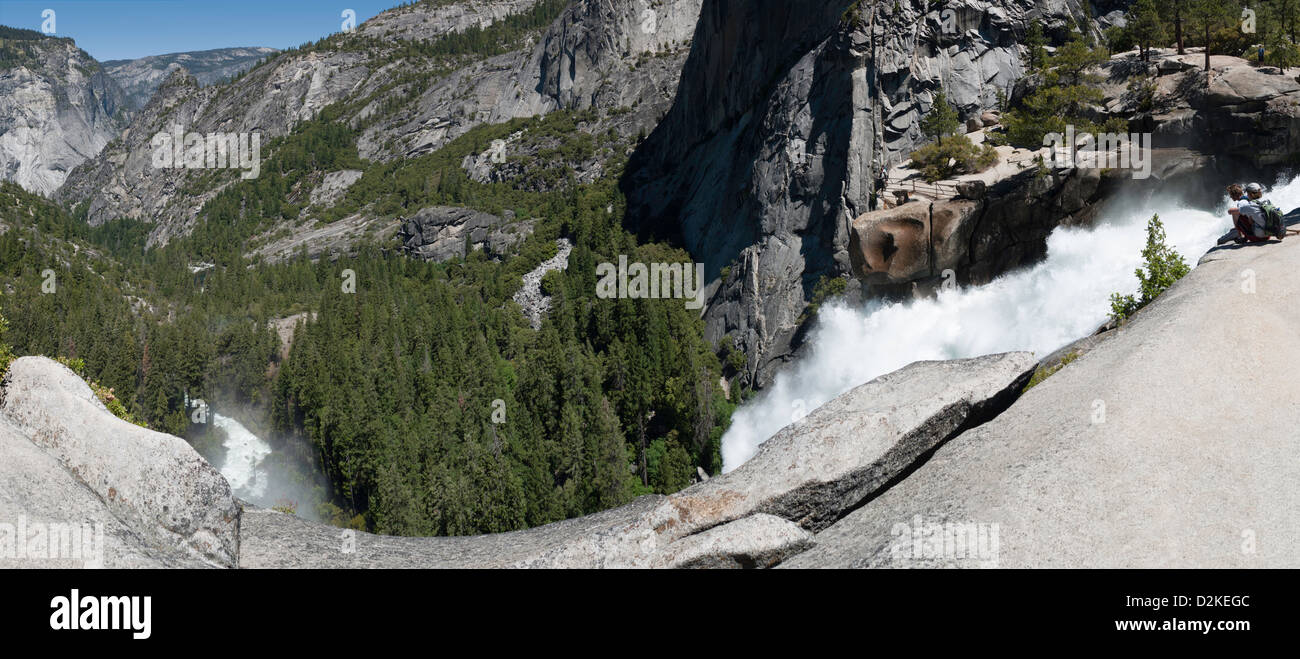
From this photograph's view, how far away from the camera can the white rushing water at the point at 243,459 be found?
3960 inches

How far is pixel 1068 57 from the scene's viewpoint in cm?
6844

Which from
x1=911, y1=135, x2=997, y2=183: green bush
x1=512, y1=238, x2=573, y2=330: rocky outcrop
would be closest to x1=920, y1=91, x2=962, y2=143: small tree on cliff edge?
x1=911, y1=135, x2=997, y2=183: green bush

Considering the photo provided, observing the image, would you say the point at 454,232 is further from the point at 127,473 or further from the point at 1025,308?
the point at 127,473

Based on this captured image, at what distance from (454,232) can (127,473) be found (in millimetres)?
178660

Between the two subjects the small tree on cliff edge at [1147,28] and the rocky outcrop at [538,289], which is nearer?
the small tree on cliff edge at [1147,28]

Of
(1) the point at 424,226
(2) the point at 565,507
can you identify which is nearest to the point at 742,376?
(2) the point at 565,507

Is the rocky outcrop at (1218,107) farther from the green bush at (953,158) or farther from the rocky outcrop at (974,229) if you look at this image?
the green bush at (953,158)

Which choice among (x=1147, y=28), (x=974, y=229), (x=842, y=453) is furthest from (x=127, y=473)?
(x=1147, y=28)

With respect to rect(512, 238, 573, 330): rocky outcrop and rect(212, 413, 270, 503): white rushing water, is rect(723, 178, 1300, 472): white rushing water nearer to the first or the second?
rect(512, 238, 573, 330): rocky outcrop

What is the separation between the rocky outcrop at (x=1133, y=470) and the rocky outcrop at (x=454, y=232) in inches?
6606

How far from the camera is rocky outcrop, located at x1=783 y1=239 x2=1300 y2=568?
38.4 feet

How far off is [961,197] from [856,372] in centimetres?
2383

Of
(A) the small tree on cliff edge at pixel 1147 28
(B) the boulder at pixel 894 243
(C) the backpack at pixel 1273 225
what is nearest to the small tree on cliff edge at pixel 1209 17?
(A) the small tree on cliff edge at pixel 1147 28
